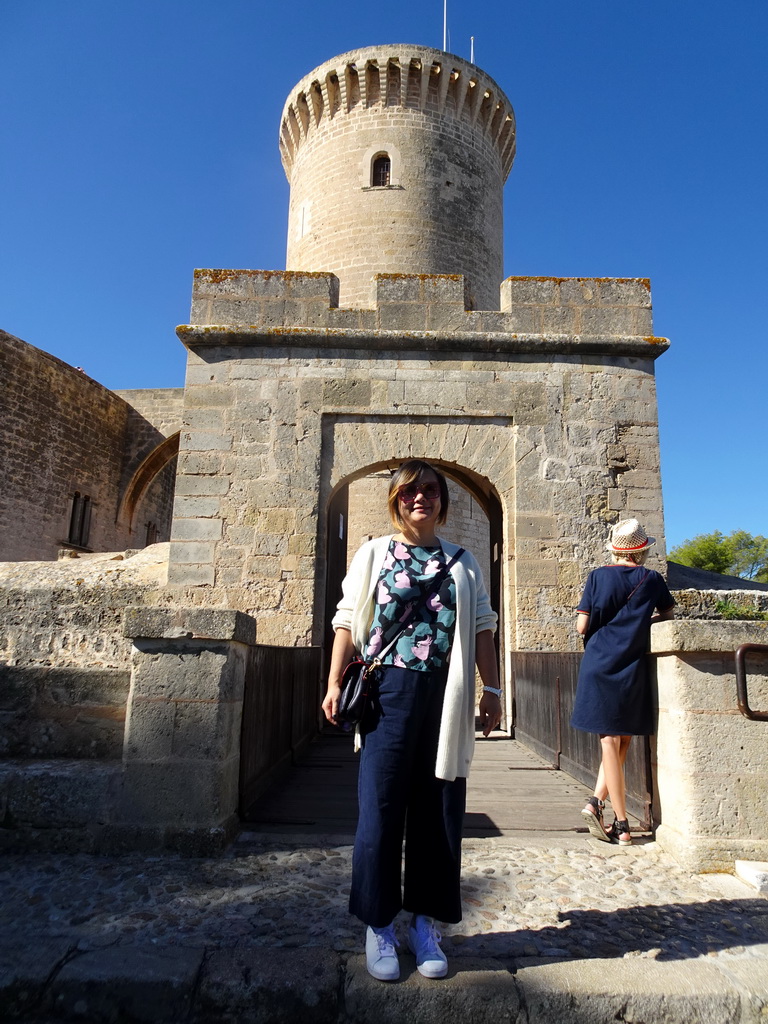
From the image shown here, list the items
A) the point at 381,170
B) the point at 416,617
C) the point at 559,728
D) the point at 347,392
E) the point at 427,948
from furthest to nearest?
the point at 381,170
the point at 347,392
the point at 559,728
the point at 416,617
the point at 427,948

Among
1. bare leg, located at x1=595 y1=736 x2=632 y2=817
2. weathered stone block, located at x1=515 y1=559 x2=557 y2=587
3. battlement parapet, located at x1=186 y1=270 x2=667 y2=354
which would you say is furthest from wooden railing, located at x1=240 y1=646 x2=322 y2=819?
battlement parapet, located at x1=186 y1=270 x2=667 y2=354

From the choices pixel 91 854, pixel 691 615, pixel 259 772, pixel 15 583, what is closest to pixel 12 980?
pixel 91 854

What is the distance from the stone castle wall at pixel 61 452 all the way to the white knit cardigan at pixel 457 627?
1496 centimetres

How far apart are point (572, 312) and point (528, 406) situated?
46.6 inches

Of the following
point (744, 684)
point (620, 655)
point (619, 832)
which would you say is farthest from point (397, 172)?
point (619, 832)

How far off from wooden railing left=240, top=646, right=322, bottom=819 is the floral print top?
4.97 ft

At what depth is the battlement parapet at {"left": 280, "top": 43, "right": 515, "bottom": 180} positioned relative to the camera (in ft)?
50.8

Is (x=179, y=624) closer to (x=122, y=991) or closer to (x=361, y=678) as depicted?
(x=361, y=678)

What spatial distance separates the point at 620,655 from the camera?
3.44 meters

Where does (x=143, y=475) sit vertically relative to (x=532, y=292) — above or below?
above

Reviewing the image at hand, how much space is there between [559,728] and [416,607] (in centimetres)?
330

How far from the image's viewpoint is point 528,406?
7.43 m

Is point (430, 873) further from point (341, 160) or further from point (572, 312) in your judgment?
point (341, 160)

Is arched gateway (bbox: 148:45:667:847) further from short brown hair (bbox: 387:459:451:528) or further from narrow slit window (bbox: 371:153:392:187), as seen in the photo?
narrow slit window (bbox: 371:153:392:187)
